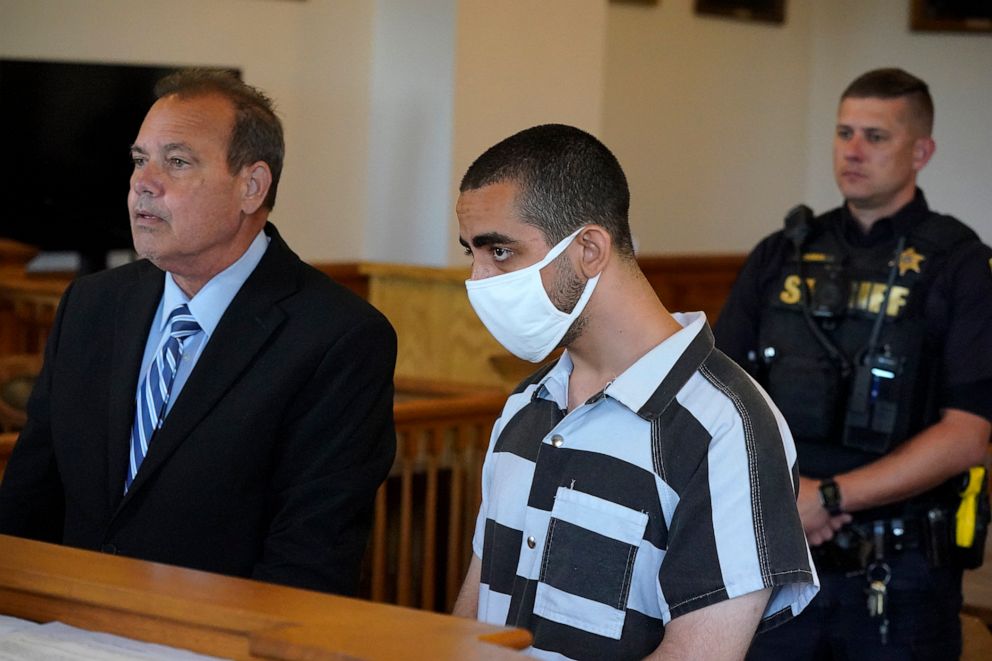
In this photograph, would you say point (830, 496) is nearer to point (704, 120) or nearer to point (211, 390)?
point (211, 390)

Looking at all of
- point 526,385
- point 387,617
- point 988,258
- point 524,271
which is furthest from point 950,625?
point 387,617

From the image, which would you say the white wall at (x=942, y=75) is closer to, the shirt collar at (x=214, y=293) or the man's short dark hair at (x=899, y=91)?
the man's short dark hair at (x=899, y=91)

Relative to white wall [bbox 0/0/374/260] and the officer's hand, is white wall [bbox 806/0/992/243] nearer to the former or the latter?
white wall [bbox 0/0/374/260]

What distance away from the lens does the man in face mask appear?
1746mm

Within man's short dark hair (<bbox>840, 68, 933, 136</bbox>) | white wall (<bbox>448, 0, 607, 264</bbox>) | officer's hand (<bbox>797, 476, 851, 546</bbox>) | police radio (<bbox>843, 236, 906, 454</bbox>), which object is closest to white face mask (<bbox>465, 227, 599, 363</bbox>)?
officer's hand (<bbox>797, 476, 851, 546</bbox>)

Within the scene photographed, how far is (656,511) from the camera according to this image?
1.79 meters

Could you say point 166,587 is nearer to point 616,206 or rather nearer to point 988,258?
point 616,206

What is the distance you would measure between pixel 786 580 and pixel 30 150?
15.4 ft

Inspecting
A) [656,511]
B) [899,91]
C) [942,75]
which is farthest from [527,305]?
[942,75]

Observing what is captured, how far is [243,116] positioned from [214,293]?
0.34 metres

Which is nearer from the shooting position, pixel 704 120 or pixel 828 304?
pixel 828 304

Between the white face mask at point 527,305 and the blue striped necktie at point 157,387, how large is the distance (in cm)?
74

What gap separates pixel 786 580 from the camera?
174 centimetres

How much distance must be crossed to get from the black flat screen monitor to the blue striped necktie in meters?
3.47
